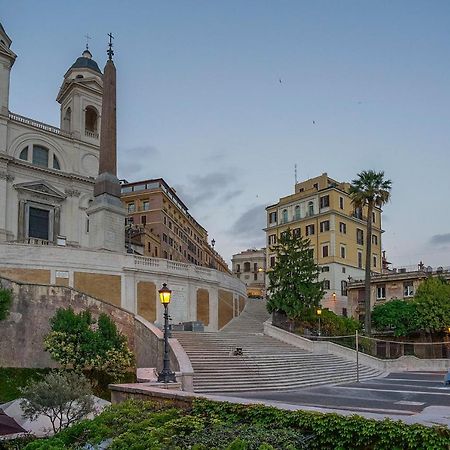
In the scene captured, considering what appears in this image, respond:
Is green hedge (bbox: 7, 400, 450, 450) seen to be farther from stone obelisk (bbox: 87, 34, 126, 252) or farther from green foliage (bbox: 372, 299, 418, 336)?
green foliage (bbox: 372, 299, 418, 336)

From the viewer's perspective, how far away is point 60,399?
1399 cm

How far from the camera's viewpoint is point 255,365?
25.2 meters

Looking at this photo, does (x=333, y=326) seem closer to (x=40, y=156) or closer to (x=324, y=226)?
(x=324, y=226)

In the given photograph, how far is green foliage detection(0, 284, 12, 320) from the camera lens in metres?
25.0

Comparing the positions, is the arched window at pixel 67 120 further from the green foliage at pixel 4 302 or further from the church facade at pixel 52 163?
the green foliage at pixel 4 302

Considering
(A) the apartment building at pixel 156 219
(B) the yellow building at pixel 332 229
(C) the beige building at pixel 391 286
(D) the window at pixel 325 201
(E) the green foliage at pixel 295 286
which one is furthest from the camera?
(A) the apartment building at pixel 156 219

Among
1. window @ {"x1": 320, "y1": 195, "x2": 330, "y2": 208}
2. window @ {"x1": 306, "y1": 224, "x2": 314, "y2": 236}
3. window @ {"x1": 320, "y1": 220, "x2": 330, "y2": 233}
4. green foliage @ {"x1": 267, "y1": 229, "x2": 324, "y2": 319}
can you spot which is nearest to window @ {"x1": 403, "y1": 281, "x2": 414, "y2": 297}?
window @ {"x1": 320, "y1": 220, "x2": 330, "y2": 233}

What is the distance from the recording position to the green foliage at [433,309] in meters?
44.2

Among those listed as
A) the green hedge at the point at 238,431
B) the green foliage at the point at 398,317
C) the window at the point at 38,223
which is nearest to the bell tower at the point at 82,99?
the window at the point at 38,223

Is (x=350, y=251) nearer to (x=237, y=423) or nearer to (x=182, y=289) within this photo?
(x=182, y=289)

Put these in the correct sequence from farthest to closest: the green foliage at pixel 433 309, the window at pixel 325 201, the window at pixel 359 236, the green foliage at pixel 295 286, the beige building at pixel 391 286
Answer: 1. the window at pixel 359 236
2. the window at pixel 325 201
3. the beige building at pixel 391 286
4. the green foliage at pixel 433 309
5. the green foliage at pixel 295 286

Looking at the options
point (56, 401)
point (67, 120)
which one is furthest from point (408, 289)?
point (56, 401)

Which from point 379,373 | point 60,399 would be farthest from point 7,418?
point 379,373

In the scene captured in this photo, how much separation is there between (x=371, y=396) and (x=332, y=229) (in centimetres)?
4149
